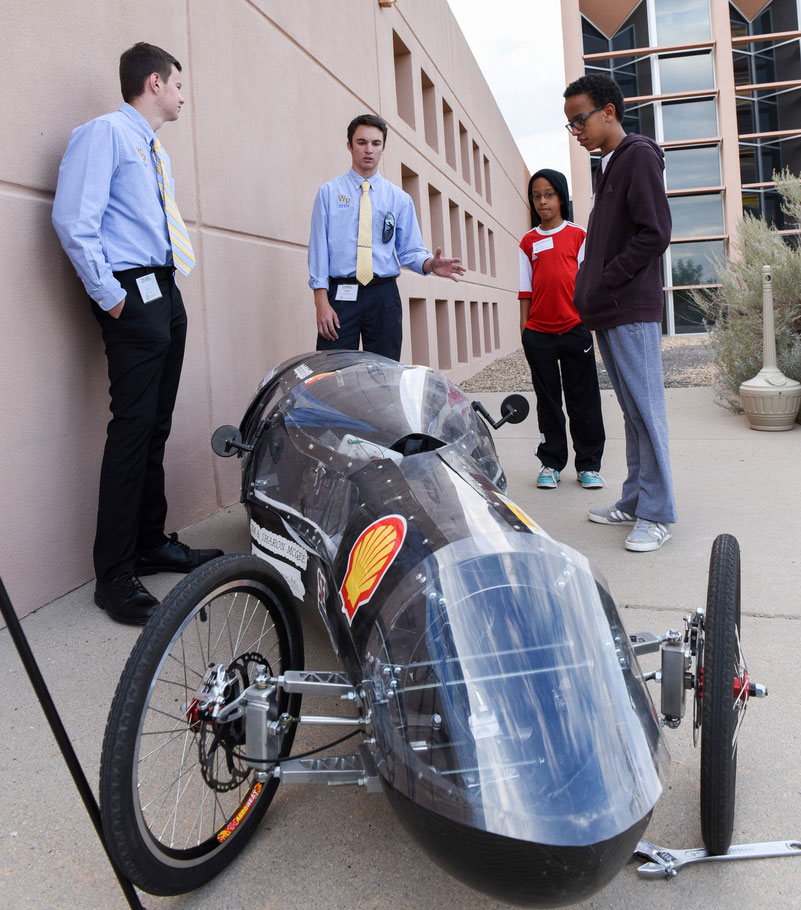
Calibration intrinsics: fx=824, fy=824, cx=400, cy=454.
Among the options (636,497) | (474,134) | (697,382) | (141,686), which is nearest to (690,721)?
(141,686)

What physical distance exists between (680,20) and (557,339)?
22.9m

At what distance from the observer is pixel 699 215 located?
75.3 feet

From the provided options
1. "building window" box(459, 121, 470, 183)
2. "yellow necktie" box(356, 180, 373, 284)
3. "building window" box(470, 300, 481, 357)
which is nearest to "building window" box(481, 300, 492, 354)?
"building window" box(470, 300, 481, 357)

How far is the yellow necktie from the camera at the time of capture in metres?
4.88

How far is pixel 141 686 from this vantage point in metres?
1.51

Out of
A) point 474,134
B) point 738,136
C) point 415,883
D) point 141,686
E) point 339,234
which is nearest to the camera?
point 141,686

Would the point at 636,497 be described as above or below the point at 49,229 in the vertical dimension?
below

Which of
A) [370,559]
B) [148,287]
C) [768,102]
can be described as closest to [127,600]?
[148,287]

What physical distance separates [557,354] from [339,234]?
59.6 inches

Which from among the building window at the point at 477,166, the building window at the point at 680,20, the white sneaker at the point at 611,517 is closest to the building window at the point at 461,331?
the building window at the point at 477,166

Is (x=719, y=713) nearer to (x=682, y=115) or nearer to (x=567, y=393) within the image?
(x=567, y=393)

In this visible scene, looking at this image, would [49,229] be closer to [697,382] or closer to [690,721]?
[690,721]

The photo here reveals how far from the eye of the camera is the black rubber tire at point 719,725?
5.25ft

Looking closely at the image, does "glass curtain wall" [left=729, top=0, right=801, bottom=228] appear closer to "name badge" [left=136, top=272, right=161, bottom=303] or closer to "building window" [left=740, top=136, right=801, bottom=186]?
"building window" [left=740, top=136, right=801, bottom=186]
